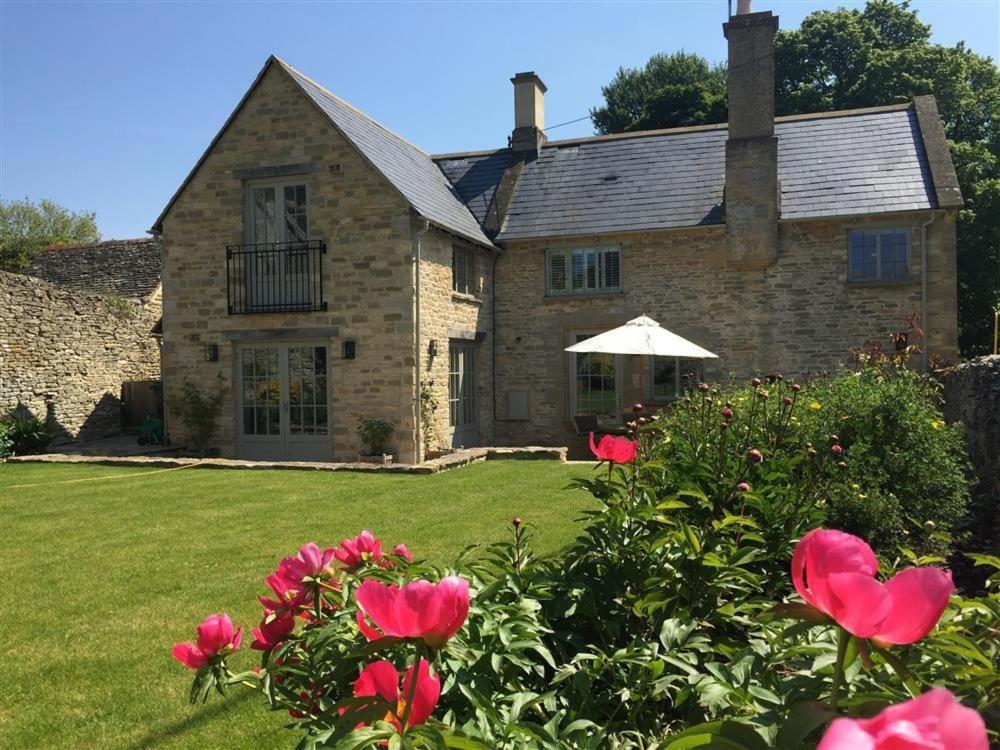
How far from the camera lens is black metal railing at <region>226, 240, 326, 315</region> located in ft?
47.9

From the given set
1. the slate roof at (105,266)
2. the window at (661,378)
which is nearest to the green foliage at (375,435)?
the window at (661,378)

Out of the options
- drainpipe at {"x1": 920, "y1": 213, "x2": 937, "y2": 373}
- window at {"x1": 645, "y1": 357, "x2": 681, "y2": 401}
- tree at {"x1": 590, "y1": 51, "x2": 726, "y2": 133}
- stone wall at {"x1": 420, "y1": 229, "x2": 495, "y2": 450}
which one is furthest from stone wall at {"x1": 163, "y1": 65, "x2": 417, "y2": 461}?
tree at {"x1": 590, "y1": 51, "x2": 726, "y2": 133}

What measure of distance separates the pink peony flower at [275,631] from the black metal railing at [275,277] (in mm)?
13113

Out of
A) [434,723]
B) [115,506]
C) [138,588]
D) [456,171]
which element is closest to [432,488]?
[115,506]

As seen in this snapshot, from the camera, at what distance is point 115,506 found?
9.47 meters

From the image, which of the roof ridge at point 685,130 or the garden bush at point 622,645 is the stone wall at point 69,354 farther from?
the garden bush at point 622,645

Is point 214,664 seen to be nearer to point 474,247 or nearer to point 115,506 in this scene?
point 115,506

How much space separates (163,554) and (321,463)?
6419 millimetres

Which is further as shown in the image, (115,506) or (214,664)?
(115,506)

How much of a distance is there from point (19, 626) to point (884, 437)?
663 centimetres

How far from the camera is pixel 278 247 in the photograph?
14.9m

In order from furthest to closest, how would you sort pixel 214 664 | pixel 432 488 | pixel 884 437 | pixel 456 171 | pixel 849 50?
pixel 849 50, pixel 456 171, pixel 432 488, pixel 884 437, pixel 214 664

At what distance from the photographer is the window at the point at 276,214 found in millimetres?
14922

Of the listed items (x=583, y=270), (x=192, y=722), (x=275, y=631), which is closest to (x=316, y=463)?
(x=583, y=270)
